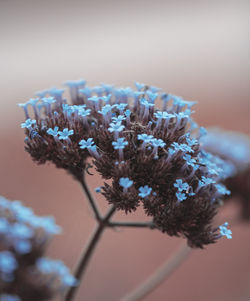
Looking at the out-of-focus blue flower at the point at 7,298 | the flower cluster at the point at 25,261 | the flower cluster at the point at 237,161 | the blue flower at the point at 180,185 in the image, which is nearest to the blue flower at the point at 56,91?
the flower cluster at the point at 25,261

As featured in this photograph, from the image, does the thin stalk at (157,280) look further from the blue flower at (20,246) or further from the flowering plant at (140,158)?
the blue flower at (20,246)

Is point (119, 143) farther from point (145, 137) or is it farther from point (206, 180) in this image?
point (206, 180)

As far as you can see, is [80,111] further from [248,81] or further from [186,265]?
[248,81]

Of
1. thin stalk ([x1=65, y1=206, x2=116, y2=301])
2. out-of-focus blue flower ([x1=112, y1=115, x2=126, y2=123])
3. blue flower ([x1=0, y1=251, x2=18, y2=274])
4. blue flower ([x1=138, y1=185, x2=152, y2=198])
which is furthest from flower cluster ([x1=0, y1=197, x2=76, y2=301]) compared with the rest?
out-of-focus blue flower ([x1=112, y1=115, x2=126, y2=123])

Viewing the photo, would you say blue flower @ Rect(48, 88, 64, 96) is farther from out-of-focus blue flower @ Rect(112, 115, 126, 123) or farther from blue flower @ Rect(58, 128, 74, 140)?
out-of-focus blue flower @ Rect(112, 115, 126, 123)

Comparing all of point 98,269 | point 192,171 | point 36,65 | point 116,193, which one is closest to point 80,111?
point 116,193

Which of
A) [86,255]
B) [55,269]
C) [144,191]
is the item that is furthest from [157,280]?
[144,191]

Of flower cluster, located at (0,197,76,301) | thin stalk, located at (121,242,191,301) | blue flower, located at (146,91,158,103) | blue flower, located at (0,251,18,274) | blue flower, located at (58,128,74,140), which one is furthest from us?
thin stalk, located at (121,242,191,301)
